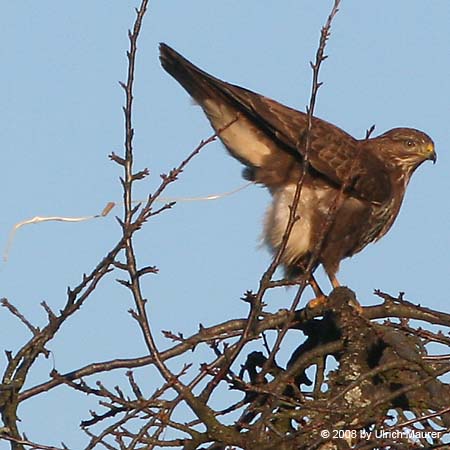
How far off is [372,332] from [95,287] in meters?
1.35

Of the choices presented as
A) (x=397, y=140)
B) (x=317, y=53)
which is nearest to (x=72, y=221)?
(x=317, y=53)

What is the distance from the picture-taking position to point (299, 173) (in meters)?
6.73

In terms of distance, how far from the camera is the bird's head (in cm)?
789

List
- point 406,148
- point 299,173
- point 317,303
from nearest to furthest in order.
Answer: point 317,303
point 299,173
point 406,148

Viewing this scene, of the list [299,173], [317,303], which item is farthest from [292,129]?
[317,303]

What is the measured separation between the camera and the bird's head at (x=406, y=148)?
7.89 meters

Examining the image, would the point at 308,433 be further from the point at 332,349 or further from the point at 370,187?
the point at 370,187

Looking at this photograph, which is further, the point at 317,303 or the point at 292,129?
the point at 292,129

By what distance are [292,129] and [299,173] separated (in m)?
0.27

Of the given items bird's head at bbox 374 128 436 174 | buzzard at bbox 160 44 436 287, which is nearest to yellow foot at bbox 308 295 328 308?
buzzard at bbox 160 44 436 287

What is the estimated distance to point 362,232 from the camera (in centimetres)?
708

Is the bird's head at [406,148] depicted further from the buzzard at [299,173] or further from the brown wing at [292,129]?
Answer: the buzzard at [299,173]

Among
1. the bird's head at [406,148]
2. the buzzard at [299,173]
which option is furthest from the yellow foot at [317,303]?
the bird's head at [406,148]

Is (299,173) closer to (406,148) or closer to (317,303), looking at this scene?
(317,303)
